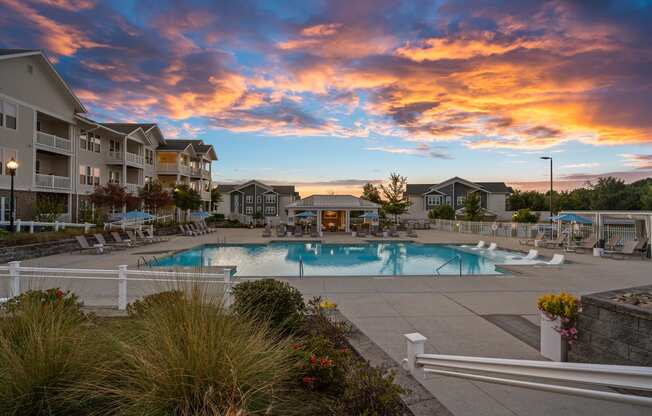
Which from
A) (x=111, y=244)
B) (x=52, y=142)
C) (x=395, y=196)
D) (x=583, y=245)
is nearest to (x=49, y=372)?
(x=111, y=244)

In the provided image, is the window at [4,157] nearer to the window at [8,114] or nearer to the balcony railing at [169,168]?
the window at [8,114]

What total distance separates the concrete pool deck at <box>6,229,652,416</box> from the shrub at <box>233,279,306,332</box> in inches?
62.9

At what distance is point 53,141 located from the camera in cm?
2309

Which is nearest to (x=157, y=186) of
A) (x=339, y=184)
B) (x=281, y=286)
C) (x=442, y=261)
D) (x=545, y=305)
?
(x=442, y=261)

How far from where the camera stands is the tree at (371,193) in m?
50.9

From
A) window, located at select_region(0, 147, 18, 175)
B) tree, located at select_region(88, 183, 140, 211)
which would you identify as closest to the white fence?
tree, located at select_region(88, 183, 140, 211)

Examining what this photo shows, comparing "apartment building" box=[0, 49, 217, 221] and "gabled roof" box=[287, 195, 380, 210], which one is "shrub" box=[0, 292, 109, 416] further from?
"gabled roof" box=[287, 195, 380, 210]

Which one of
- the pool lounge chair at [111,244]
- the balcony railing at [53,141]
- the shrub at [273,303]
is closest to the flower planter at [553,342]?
the shrub at [273,303]

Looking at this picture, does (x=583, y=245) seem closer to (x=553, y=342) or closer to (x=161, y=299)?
(x=553, y=342)

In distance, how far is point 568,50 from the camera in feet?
45.5

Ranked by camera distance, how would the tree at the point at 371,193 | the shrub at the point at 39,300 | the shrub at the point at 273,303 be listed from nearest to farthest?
1. the shrub at the point at 39,300
2. the shrub at the point at 273,303
3. the tree at the point at 371,193

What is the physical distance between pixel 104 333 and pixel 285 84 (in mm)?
17689

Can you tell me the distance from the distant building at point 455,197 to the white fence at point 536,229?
45.4 feet

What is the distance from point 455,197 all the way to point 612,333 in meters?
51.3
